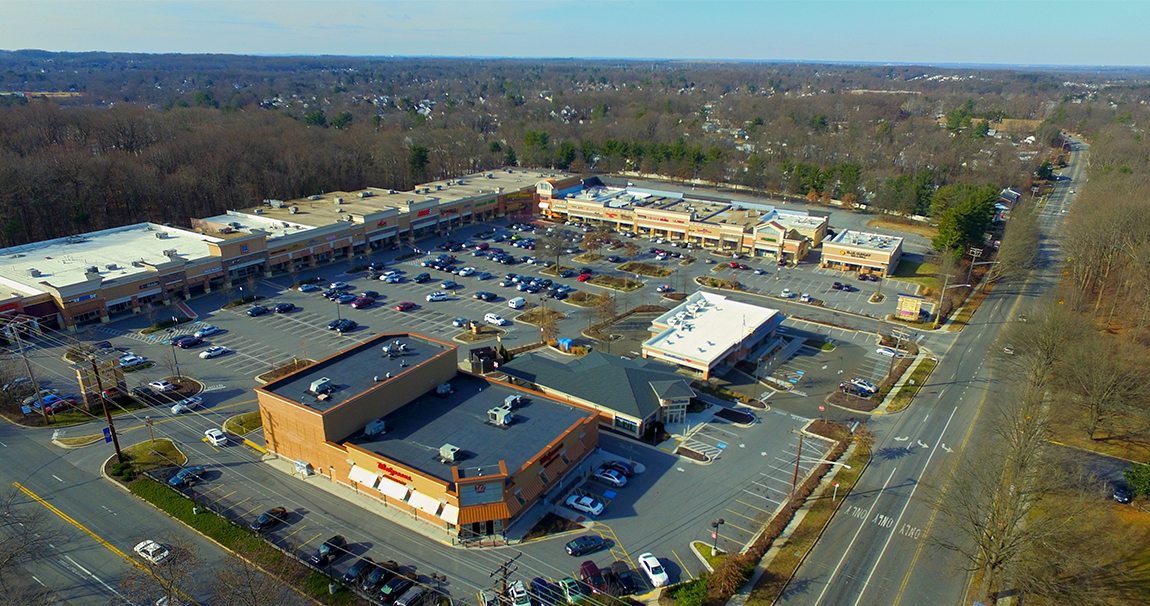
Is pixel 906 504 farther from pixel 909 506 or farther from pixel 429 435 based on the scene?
pixel 429 435

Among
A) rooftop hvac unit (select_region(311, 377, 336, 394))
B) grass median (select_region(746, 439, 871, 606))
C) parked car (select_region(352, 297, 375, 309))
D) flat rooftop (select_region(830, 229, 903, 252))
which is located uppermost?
rooftop hvac unit (select_region(311, 377, 336, 394))

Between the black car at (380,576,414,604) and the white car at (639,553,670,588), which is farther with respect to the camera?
the white car at (639,553,670,588)

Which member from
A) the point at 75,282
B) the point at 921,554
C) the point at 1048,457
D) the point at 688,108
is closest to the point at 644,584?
the point at 921,554

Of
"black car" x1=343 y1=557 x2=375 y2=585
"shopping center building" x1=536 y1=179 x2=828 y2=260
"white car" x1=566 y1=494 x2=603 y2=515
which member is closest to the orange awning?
"white car" x1=566 y1=494 x2=603 y2=515

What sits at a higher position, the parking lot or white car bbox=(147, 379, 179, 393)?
white car bbox=(147, 379, 179, 393)

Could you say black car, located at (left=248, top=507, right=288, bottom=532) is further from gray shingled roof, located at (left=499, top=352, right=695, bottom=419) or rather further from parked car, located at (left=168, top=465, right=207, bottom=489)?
→ gray shingled roof, located at (left=499, top=352, right=695, bottom=419)

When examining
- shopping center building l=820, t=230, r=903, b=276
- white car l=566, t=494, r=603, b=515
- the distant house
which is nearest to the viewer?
white car l=566, t=494, r=603, b=515

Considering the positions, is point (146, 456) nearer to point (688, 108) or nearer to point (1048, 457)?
point (1048, 457)
